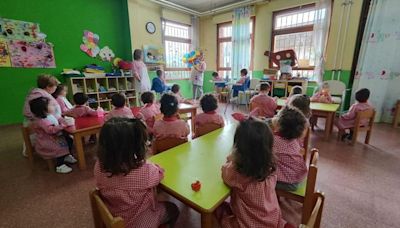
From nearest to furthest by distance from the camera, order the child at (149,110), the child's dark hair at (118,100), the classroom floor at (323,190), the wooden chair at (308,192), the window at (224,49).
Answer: the wooden chair at (308,192) < the classroom floor at (323,190) < the child's dark hair at (118,100) < the child at (149,110) < the window at (224,49)

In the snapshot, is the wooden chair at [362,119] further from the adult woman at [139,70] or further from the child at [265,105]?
the adult woman at [139,70]

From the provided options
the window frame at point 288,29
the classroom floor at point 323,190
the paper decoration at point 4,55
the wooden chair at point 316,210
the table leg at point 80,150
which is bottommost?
the classroom floor at point 323,190

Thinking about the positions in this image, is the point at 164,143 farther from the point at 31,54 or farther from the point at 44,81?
the point at 31,54

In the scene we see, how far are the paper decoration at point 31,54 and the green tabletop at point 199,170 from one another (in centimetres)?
432

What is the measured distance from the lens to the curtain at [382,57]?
368 cm

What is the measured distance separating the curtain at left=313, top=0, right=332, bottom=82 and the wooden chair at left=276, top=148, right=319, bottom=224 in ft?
14.2

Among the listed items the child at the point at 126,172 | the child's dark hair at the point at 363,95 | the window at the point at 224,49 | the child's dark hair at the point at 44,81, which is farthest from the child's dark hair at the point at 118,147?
the window at the point at 224,49

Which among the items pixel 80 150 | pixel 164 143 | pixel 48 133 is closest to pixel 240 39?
pixel 164 143

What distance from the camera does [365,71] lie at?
4.02m

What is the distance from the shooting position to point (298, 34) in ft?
16.8

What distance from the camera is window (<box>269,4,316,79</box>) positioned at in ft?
16.0

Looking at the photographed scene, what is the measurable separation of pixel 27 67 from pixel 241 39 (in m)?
5.28

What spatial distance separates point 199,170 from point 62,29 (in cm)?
483

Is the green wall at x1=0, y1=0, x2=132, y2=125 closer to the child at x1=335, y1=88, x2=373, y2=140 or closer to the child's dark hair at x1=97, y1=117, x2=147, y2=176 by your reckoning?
the child's dark hair at x1=97, y1=117, x2=147, y2=176
